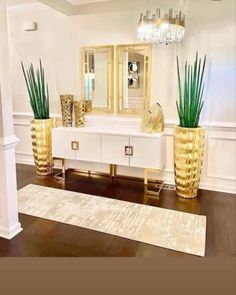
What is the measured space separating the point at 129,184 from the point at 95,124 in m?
1.00

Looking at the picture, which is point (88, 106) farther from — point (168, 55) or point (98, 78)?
point (168, 55)

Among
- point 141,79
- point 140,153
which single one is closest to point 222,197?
point 140,153

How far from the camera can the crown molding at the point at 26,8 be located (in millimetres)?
4004

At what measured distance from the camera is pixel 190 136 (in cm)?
318

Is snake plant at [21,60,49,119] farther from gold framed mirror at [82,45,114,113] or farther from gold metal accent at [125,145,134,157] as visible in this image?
gold metal accent at [125,145,134,157]

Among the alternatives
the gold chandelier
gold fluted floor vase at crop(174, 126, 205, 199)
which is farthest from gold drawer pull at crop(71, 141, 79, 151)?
the gold chandelier

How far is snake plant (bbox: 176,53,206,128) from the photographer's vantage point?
10.4 ft

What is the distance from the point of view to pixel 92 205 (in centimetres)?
315

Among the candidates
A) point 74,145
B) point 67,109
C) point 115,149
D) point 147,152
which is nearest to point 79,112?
point 67,109

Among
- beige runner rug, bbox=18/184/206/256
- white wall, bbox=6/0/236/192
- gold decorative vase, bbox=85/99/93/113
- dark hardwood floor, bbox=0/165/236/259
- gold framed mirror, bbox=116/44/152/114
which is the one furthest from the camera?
gold decorative vase, bbox=85/99/93/113

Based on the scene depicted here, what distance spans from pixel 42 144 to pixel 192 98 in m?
2.19

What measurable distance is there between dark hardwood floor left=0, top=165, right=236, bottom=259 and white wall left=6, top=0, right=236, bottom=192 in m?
0.48

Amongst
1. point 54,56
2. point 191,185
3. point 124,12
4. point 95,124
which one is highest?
point 124,12

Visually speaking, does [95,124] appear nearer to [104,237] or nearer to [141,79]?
[141,79]
